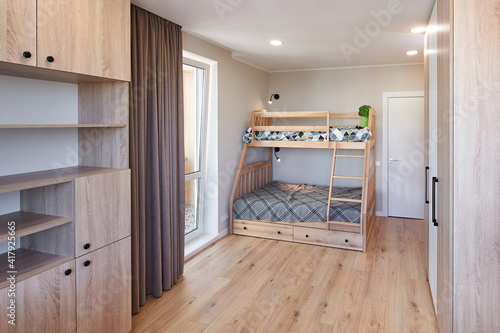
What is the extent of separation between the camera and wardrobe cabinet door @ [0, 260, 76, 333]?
1.66 meters

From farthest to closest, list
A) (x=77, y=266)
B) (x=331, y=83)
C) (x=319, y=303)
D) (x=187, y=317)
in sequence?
(x=331, y=83)
(x=319, y=303)
(x=187, y=317)
(x=77, y=266)

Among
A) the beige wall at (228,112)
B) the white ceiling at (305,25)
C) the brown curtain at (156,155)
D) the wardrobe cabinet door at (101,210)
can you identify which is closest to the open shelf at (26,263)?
the wardrobe cabinet door at (101,210)

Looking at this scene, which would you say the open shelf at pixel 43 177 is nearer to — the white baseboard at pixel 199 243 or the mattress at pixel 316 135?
the white baseboard at pixel 199 243

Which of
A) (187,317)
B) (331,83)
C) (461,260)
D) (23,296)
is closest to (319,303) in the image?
(187,317)

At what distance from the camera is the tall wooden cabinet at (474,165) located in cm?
161

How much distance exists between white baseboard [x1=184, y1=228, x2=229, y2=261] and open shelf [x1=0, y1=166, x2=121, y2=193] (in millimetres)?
1807

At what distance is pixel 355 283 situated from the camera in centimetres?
323

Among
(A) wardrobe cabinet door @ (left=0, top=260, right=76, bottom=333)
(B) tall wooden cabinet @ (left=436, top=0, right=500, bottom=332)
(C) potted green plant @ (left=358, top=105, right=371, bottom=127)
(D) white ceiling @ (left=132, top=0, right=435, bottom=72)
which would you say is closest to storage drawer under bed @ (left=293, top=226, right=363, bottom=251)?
(C) potted green plant @ (left=358, top=105, right=371, bottom=127)

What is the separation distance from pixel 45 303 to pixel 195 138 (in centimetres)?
261

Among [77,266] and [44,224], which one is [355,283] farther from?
[44,224]

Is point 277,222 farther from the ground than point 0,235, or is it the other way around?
point 0,235

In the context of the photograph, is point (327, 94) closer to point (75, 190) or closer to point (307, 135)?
point (307, 135)

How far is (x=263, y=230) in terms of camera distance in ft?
14.8

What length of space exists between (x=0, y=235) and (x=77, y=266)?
0.48 metres
